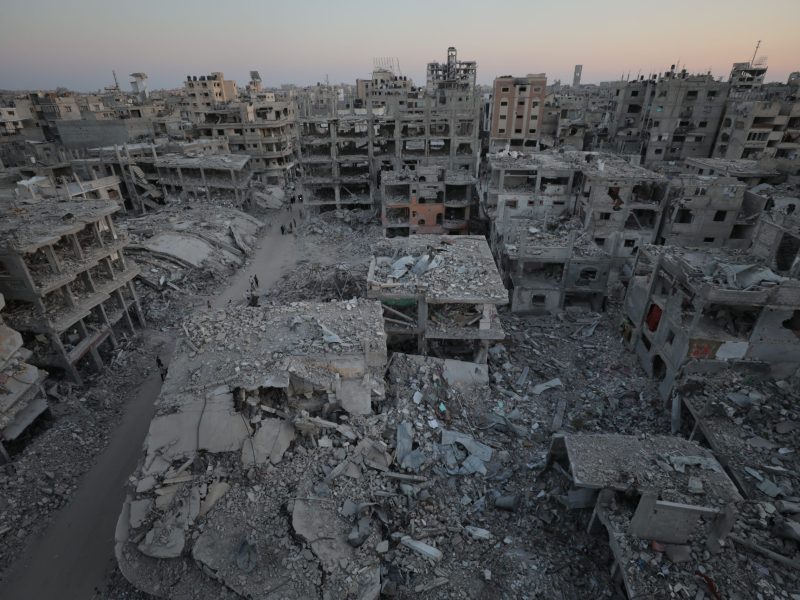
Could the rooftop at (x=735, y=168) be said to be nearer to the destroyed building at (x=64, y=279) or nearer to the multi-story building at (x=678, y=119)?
the multi-story building at (x=678, y=119)

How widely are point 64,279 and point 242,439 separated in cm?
1396

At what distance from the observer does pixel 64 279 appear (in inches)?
797

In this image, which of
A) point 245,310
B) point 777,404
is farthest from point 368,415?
point 777,404

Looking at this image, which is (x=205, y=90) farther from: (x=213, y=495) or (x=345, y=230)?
(x=213, y=495)

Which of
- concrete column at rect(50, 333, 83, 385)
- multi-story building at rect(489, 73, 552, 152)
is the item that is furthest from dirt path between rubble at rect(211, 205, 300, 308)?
multi-story building at rect(489, 73, 552, 152)

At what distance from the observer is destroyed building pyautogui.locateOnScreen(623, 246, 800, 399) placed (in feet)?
57.0

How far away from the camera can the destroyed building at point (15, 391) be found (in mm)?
16359

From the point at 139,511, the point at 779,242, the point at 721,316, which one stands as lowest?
the point at 139,511

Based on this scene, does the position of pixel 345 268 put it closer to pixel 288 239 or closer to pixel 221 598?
pixel 288 239

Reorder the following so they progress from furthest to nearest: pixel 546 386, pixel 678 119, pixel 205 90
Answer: pixel 205 90, pixel 678 119, pixel 546 386

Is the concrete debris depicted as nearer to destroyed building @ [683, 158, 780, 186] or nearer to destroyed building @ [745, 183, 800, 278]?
destroyed building @ [745, 183, 800, 278]

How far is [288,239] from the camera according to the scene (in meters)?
42.0

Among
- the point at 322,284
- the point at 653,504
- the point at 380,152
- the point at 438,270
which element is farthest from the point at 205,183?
the point at 653,504

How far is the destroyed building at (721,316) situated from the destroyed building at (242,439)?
13.5 meters
